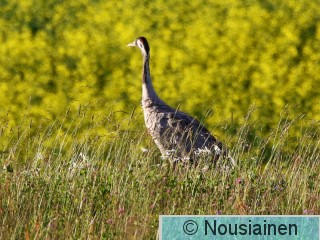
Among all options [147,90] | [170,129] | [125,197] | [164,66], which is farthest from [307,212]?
[164,66]

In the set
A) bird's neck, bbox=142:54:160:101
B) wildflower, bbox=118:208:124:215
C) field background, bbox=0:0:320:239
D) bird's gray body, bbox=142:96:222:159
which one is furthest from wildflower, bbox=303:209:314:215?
field background, bbox=0:0:320:239

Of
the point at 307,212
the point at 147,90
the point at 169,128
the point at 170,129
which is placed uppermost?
the point at 147,90

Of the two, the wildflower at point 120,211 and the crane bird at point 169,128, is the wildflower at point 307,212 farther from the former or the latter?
the crane bird at point 169,128

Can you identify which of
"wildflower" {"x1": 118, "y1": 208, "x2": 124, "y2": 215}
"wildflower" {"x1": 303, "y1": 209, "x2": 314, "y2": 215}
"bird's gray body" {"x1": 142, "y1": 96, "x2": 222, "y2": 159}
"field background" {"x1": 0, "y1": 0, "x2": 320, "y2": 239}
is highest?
"field background" {"x1": 0, "y1": 0, "x2": 320, "y2": 239}

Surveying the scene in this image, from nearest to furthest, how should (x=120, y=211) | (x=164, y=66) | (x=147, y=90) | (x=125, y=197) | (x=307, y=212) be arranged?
1. (x=120, y=211)
2. (x=307, y=212)
3. (x=125, y=197)
4. (x=147, y=90)
5. (x=164, y=66)

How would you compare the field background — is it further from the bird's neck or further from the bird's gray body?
the bird's gray body

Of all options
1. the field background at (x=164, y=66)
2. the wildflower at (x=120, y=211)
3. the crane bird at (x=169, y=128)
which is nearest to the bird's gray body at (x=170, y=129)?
the crane bird at (x=169, y=128)

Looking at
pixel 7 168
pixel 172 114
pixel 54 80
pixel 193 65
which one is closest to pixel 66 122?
pixel 54 80

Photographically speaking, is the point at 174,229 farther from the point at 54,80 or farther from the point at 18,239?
the point at 54,80

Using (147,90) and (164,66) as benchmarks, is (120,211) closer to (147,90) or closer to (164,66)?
(147,90)

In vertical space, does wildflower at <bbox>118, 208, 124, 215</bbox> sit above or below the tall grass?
below

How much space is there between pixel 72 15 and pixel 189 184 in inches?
292

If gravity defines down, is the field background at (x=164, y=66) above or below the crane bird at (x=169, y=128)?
above

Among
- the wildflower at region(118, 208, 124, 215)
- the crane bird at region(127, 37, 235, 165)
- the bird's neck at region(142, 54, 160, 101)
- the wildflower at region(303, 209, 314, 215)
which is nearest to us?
the wildflower at region(118, 208, 124, 215)
